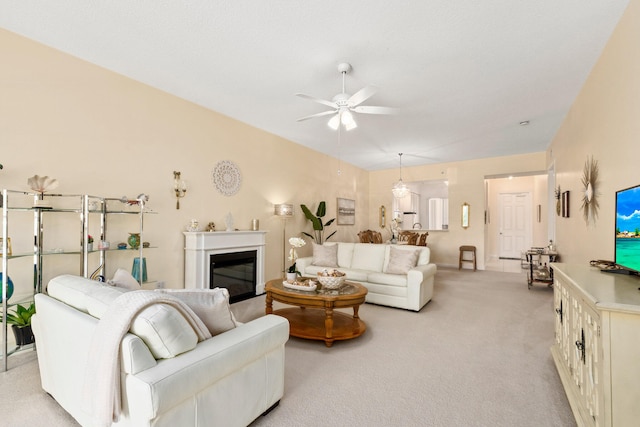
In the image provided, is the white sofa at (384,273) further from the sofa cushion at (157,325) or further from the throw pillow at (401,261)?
the sofa cushion at (157,325)

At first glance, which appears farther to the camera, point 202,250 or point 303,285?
point 202,250

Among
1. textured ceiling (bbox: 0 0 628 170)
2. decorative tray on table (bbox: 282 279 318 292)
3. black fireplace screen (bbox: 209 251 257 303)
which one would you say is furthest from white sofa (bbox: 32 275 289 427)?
black fireplace screen (bbox: 209 251 257 303)

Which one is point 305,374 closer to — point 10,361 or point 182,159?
point 10,361

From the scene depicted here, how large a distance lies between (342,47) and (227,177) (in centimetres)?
267

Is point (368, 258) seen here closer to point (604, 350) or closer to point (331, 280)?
point (331, 280)

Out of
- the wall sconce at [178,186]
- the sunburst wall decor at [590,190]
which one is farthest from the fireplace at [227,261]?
the sunburst wall decor at [590,190]

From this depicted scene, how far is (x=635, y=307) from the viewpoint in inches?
49.4

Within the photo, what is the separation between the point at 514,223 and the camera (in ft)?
30.0

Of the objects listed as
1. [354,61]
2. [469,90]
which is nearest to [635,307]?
[354,61]

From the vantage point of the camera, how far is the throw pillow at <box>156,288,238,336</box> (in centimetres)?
171

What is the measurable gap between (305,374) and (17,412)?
1871mm

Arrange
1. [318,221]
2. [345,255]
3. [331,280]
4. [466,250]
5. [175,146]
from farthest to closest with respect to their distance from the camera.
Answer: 1. [466,250]
2. [318,221]
3. [345,255]
4. [175,146]
5. [331,280]

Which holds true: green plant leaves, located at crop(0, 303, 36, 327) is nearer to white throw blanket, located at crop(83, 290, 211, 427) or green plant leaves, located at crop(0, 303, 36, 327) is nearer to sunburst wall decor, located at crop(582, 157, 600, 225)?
white throw blanket, located at crop(83, 290, 211, 427)

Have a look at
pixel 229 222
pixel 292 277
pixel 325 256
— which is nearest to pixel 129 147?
pixel 229 222
